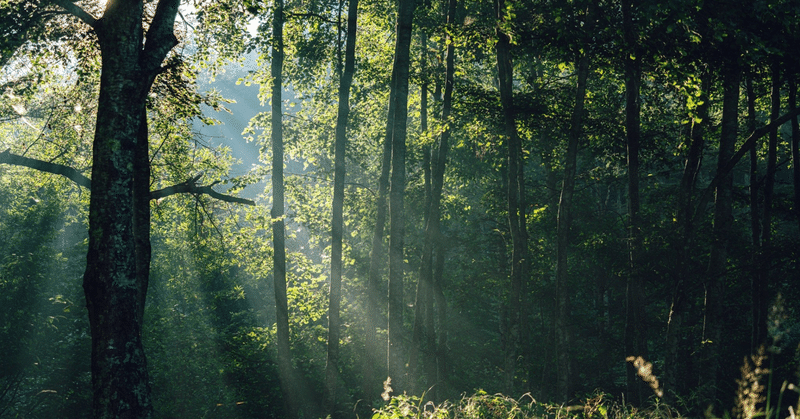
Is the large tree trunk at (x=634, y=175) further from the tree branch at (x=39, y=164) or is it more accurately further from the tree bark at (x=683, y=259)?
the tree branch at (x=39, y=164)

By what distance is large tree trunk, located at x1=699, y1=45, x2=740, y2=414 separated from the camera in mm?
9523

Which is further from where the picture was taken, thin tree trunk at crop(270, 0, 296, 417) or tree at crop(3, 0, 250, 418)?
thin tree trunk at crop(270, 0, 296, 417)

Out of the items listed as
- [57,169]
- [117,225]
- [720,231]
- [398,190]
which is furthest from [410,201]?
[117,225]

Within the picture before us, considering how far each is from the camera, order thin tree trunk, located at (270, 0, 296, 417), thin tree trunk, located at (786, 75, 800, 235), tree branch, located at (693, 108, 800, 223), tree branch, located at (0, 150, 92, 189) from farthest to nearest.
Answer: thin tree trunk, located at (270, 0, 296, 417) → thin tree trunk, located at (786, 75, 800, 235) → tree branch, located at (693, 108, 800, 223) → tree branch, located at (0, 150, 92, 189)

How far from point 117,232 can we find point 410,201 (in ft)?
52.9

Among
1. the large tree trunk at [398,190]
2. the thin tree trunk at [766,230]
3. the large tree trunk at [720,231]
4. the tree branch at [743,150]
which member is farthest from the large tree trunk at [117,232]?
the thin tree trunk at [766,230]

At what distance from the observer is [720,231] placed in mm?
10625

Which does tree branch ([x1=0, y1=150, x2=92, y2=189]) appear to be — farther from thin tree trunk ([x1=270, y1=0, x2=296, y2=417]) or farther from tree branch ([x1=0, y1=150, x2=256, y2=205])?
thin tree trunk ([x1=270, y1=0, x2=296, y2=417])

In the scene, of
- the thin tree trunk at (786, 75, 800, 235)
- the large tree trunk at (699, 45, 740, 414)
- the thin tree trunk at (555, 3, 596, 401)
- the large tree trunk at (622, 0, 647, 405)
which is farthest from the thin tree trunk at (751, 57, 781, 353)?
the thin tree trunk at (555, 3, 596, 401)

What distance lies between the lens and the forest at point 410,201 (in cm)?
651

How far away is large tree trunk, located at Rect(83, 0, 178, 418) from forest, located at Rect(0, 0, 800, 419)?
0.9 inches

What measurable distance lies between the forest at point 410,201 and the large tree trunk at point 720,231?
0.21 ft

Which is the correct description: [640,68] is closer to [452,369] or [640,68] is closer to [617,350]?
[617,350]

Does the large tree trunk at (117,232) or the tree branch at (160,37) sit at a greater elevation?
the tree branch at (160,37)
